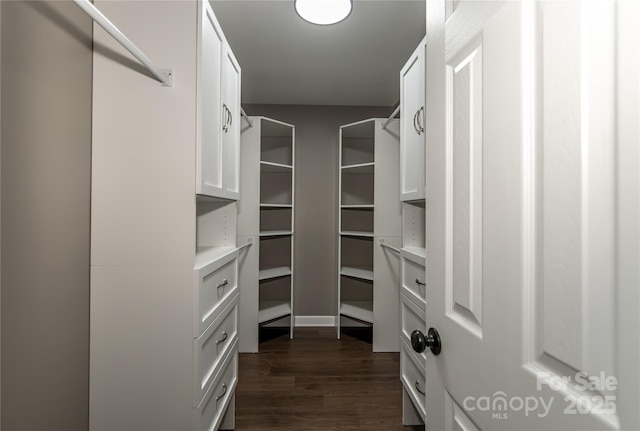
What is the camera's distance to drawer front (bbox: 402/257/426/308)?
63.5 inches

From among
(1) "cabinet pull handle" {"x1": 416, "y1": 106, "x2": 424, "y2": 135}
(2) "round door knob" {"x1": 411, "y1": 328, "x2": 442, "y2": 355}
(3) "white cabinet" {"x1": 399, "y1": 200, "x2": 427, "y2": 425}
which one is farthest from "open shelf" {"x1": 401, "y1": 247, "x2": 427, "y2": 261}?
(2) "round door knob" {"x1": 411, "y1": 328, "x2": 442, "y2": 355}

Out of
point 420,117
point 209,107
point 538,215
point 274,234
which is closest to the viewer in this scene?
point 538,215

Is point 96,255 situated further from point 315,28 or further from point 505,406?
point 315,28

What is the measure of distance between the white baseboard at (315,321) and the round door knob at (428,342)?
9.67 ft

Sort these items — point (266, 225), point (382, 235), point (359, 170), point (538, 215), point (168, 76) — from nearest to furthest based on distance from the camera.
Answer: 1. point (538, 215)
2. point (168, 76)
3. point (382, 235)
4. point (359, 170)
5. point (266, 225)

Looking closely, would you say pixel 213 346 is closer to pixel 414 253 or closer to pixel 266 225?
pixel 414 253

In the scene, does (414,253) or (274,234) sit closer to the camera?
(414,253)

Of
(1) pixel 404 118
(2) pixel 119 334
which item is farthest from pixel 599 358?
(1) pixel 404 118

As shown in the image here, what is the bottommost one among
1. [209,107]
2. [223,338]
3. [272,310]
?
[272,310]

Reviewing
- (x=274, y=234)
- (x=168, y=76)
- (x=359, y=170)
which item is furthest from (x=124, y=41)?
(x=359, y=170)

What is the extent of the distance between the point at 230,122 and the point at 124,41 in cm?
78

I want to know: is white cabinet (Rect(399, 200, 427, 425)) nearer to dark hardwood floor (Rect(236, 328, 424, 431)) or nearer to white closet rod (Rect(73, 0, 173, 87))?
dark hardwood floor (Rect(236, 328, 424, 431))

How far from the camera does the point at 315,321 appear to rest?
12.0 ft

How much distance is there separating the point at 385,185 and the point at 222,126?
5.79 feet
